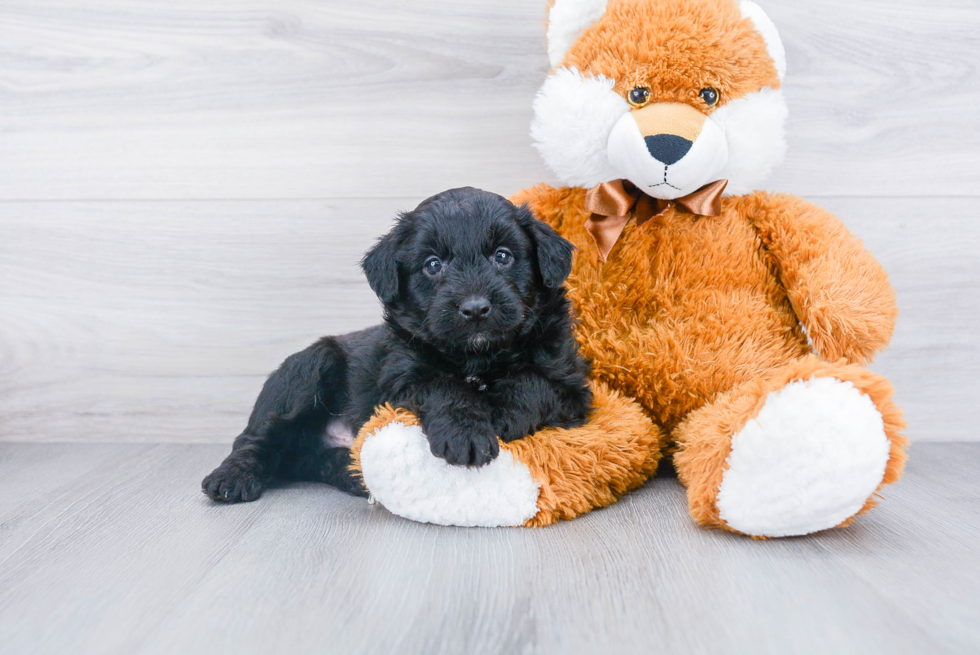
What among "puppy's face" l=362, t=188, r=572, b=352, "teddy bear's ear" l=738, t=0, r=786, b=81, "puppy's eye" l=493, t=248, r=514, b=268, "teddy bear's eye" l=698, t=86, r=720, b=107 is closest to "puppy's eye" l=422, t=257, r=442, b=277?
"puppy's face" l=362, t=188, r=572, b=352

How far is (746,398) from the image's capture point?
1.20 m

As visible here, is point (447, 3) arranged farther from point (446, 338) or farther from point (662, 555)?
point (662, 555)

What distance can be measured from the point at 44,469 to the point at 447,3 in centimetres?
156

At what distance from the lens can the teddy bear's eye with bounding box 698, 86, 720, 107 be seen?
55.3 inches

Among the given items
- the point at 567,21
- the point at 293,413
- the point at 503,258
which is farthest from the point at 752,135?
the point at 293,413

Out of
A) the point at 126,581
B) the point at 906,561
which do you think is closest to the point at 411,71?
the point at 126,581

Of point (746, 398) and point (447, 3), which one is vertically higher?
point (447, 3)

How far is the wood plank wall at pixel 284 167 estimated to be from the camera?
5.96ft

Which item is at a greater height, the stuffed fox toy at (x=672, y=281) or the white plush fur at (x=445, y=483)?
the stuffed fox toy at (x=672, y=281)

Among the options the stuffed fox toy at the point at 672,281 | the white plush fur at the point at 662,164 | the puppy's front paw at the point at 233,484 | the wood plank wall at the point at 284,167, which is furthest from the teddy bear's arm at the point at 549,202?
the puppy's front paw at the point at 233,484

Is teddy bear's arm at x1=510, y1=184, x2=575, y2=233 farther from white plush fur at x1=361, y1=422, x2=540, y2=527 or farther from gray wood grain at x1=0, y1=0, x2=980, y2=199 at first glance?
white plush fur at x1=361, y1=422, x2=540, y2=527

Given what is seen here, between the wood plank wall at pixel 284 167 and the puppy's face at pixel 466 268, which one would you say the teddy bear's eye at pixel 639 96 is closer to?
the puppy's face at pixel 466 268

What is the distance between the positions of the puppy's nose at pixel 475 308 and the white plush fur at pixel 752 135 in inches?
23.9

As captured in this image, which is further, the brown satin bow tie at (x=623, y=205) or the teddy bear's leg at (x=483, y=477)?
the brown satin bow tie at (x=623, y=205)
